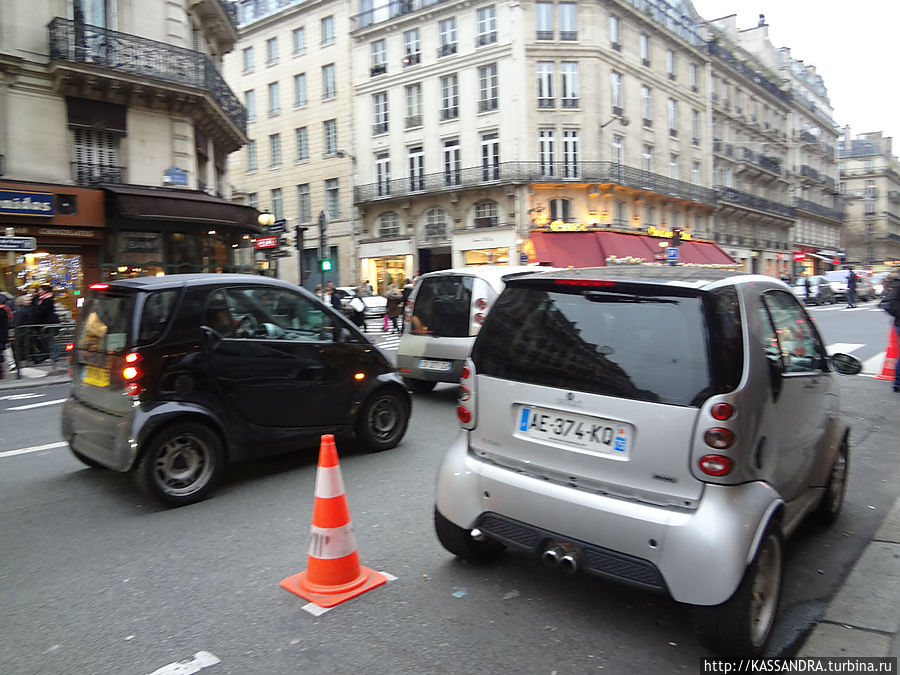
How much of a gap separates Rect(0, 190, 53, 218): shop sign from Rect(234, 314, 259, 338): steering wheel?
536 inches

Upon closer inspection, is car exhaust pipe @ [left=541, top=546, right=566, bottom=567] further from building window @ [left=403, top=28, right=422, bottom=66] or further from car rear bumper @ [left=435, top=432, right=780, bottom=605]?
building window @ [left=403, top=28, right=422, bottom=66]

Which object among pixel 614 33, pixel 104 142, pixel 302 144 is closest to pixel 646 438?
pixel 104 142

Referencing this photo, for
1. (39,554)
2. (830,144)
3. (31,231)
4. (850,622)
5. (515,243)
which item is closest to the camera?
(850,622)

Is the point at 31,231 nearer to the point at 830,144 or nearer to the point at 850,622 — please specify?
the point at 850,622

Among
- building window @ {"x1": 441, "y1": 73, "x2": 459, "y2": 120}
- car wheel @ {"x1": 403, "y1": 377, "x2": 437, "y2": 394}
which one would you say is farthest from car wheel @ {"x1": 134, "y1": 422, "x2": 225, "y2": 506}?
building window @ {"x1": 441, "y1": 73, "x2": 459, "y2": 120}

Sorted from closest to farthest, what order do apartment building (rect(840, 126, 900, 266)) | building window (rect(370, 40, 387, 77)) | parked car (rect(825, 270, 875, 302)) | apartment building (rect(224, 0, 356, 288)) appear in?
parked car (rect(825, 270, 875, 302)) → building window (rect(370, 40, 387, 77)) → apartment building (rect(224, 0, 356, 288)) → apartment building (rect(840, 126, 900, 266))

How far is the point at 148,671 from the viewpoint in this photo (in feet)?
8.70

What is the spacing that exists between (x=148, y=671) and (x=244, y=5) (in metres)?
47.6

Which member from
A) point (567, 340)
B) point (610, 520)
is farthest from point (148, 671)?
point (567, 340)

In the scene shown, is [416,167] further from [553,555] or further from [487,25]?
[553,555]

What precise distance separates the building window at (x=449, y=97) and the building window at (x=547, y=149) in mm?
4744

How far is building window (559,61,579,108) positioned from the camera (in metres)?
32.3

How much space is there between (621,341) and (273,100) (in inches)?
1676

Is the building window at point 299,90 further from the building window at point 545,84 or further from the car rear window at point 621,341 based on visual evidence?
the car rear window at point 621,341
